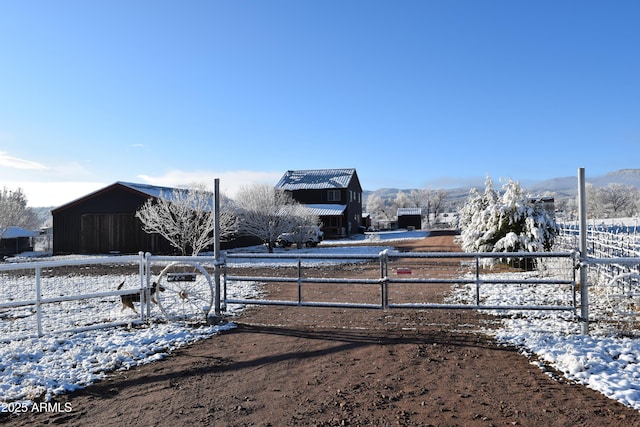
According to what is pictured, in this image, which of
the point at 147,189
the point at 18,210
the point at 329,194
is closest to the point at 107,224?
the point at 147,189

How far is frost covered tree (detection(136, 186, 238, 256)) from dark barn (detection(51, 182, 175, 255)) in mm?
1786

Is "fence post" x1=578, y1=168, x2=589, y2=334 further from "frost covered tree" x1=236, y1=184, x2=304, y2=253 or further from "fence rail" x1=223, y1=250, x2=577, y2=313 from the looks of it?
"frost covered tree" x1=236, y1=184, x2=304, y2=253

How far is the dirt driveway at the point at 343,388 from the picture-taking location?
14.7ft

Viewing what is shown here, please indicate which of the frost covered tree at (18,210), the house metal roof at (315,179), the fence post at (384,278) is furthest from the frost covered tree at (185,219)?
the frost covered tree at (18,210)

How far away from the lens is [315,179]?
52625mm

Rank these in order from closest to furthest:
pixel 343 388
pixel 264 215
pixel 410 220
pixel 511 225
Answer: pixel 343 388
pixel 511 225
pixel 264 215
pixel 410 220

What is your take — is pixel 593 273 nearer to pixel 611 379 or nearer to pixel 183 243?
pixel 611 379

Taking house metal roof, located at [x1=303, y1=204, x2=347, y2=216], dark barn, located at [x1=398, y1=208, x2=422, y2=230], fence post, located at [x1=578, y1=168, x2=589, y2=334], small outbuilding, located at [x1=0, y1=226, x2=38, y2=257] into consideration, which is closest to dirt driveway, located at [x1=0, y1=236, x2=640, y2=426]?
fence post, located at [x1=578, y1=168, x2=589, y2=334]

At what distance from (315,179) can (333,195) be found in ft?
11.7

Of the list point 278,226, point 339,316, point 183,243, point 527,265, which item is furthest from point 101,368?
point 278,226

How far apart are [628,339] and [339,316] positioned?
4.79 m

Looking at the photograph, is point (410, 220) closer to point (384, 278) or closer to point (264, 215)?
point (264, 215)

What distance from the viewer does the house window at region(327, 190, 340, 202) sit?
50.3m

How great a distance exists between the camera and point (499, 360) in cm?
604
